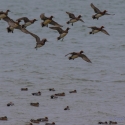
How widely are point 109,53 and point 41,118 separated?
17236 millimetres

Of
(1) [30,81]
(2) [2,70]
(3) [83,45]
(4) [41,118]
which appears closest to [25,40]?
(3) [83,45]

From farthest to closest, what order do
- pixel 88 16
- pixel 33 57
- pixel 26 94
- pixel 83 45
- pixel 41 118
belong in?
pixel 88 16 < pixel 83 45 < pixel 33 57 < pixel 26 94 < pixel 41 118

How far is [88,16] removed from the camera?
61469mm

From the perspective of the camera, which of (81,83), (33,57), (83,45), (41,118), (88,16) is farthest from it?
(88,16)

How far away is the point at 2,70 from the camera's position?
1439 inches

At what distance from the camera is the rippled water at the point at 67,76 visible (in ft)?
89.3

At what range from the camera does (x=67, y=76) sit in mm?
34969

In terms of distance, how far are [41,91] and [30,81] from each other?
2.64 meters

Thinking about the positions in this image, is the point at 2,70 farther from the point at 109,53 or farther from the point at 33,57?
the point at 109,53

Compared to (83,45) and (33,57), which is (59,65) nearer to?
(33,57)

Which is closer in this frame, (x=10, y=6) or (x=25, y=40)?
(x=25, y=40)

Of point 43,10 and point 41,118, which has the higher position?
point 43,10

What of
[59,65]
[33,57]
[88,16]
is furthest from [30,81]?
[88,16]

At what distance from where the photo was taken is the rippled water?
27.2m
